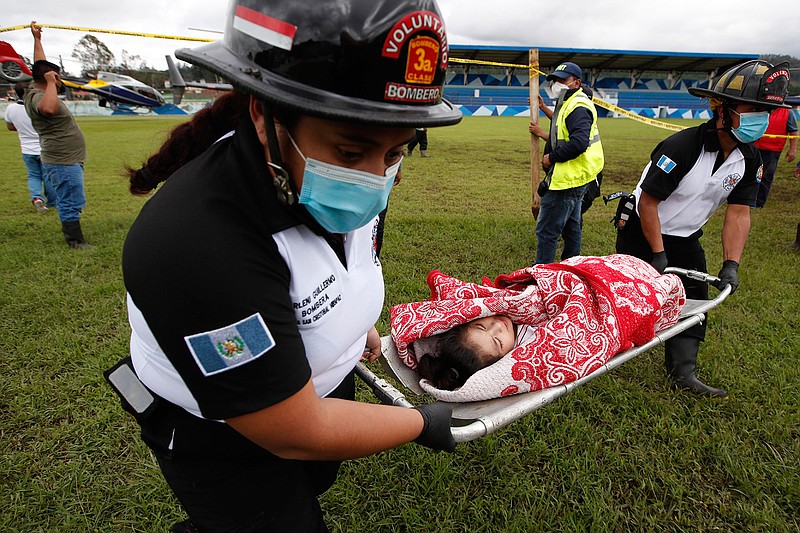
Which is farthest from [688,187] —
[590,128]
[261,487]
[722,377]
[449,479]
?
[261,487]

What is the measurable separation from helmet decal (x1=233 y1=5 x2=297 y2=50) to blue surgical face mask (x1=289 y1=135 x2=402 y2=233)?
19cm

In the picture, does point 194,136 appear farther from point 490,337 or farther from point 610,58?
point 610,58

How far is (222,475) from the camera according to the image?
1216 mm

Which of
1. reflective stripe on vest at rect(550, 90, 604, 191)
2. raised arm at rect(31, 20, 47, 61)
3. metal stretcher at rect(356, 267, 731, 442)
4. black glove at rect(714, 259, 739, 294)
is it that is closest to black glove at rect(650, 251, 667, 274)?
metal stretcher at rect(356, 267, 731, 442)

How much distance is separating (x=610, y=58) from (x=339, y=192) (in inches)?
1889

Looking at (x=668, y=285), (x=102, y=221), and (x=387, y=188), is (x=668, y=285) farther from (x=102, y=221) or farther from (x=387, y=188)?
(x=102, y=221)

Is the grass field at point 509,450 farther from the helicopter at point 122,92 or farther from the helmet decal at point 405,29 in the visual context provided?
the helicopter at point 122,92

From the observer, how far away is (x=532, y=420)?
2.75 m

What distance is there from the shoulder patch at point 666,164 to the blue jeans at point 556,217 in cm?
153

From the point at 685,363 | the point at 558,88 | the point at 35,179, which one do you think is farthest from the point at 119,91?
the point at 685,363

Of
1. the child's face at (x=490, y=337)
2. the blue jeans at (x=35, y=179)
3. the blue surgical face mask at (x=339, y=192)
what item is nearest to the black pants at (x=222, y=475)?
the blue surgical face mask at (x=339, y=192)

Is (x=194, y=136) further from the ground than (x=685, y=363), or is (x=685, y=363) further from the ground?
(x=194, y=136)

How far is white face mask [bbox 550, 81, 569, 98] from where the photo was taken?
454 centimetres

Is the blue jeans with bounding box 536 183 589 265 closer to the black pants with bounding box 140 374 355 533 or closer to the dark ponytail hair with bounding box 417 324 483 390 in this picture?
the dark ponytail hair with bounding box 417 324 483 390
